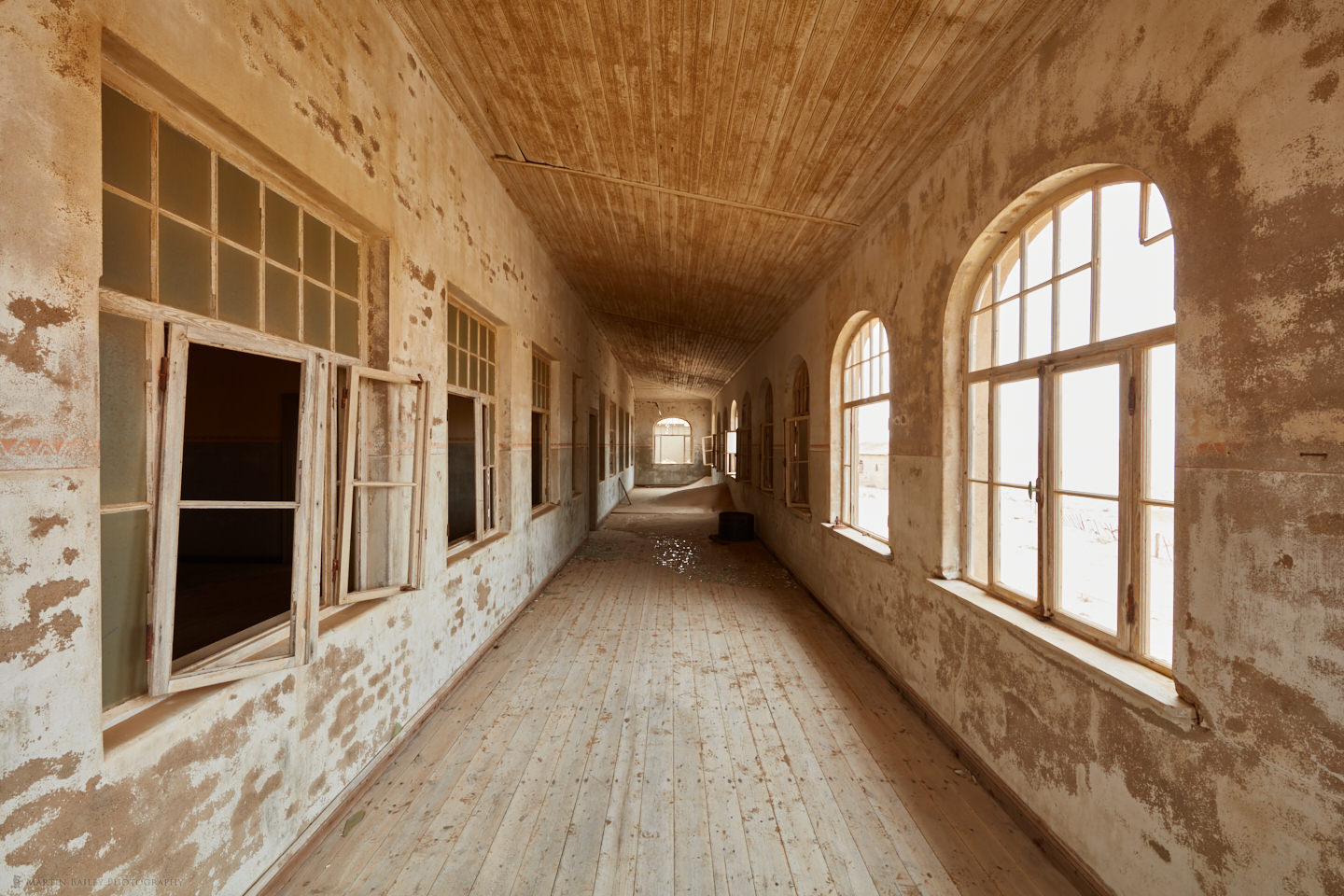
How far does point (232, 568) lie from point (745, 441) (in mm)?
7865

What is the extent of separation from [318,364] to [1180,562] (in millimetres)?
2933

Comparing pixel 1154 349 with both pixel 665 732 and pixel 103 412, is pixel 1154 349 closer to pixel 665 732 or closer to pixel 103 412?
pixel 665 732

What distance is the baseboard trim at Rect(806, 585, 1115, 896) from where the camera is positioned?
74.2 inches

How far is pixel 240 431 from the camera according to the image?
18.5 feet

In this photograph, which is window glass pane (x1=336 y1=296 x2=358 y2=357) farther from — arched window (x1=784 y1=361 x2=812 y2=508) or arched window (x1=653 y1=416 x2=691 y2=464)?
arched window (x1=653 y1=416 x2=691 y2=464)

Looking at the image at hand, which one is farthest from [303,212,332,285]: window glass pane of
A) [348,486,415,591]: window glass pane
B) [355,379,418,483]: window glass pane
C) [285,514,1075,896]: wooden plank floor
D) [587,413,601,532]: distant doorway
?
[587,413,601,532]: distant doorway

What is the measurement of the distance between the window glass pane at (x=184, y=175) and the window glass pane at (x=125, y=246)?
112 mm

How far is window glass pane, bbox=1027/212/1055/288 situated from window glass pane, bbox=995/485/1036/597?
99 centimetres

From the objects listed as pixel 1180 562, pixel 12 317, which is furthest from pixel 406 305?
pixel 1180 562

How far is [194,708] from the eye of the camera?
1.53 m

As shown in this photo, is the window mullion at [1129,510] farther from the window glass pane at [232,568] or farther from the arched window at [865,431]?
the window glass pane at [232,568]

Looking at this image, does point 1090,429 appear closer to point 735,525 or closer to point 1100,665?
point 1100,665

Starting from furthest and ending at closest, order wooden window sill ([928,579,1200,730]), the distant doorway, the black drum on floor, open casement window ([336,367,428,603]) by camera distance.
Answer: the distant doorway, the black drum on floor, open casement window ([336,367,428,603]), wooden window sill ([928,579,1200,730])

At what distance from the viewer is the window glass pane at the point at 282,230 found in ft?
6.31
